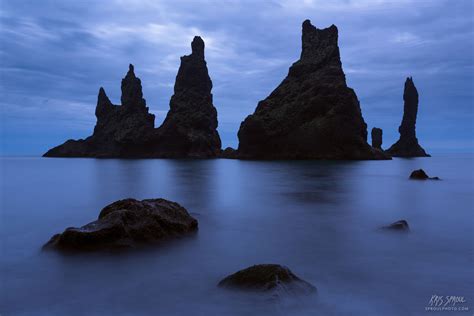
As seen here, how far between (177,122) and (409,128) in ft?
381

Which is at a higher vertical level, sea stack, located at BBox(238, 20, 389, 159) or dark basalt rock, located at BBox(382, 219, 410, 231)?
sea stack, located at BBox(238, 20, 389, 159)

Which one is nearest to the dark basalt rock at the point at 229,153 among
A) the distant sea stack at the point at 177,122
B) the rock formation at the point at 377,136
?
the distant sea stack at the point at 177,122

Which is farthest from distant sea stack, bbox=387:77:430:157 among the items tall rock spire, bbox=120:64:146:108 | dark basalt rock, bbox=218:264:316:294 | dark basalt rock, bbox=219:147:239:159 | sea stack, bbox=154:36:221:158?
dark basalt rock, bbox=218:264:316:294

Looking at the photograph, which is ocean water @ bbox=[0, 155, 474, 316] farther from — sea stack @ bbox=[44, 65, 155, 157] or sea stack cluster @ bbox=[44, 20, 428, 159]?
sea stack @ bbox=[44, 65, 155, 157]

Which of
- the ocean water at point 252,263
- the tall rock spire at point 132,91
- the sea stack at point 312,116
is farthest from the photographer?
the tall rock spire at point 132,91

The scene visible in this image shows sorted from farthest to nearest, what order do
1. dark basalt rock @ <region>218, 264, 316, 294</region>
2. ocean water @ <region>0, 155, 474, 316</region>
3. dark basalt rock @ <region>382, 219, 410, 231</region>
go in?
dark basalt rock @ <region>382, 219, 410, 231</region>, dark basalt rock @ <region>218, 264, 316, 294</region>, ocean water @ <region>0, 155, 474, 316</region>

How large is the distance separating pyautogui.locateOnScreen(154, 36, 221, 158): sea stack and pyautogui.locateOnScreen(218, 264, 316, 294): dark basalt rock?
127 metres

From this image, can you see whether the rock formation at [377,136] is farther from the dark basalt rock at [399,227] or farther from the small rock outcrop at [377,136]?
the dark basalt rock at [399,227]

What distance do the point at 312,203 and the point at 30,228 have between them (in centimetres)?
1377

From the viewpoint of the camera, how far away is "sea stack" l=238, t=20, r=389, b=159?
338 feet

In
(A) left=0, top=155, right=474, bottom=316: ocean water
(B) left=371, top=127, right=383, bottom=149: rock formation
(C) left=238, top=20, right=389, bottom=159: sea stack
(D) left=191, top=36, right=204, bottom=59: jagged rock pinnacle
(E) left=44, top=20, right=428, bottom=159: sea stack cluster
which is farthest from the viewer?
(B) left=371, top=127, right=383, bottom=149: rock formation

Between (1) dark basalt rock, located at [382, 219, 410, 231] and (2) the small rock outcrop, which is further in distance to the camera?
(2) the small rock outcrop

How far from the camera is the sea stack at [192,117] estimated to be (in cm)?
13650

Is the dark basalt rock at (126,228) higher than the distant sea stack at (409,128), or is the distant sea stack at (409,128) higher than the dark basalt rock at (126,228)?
the distant sea stack at (409,128)
